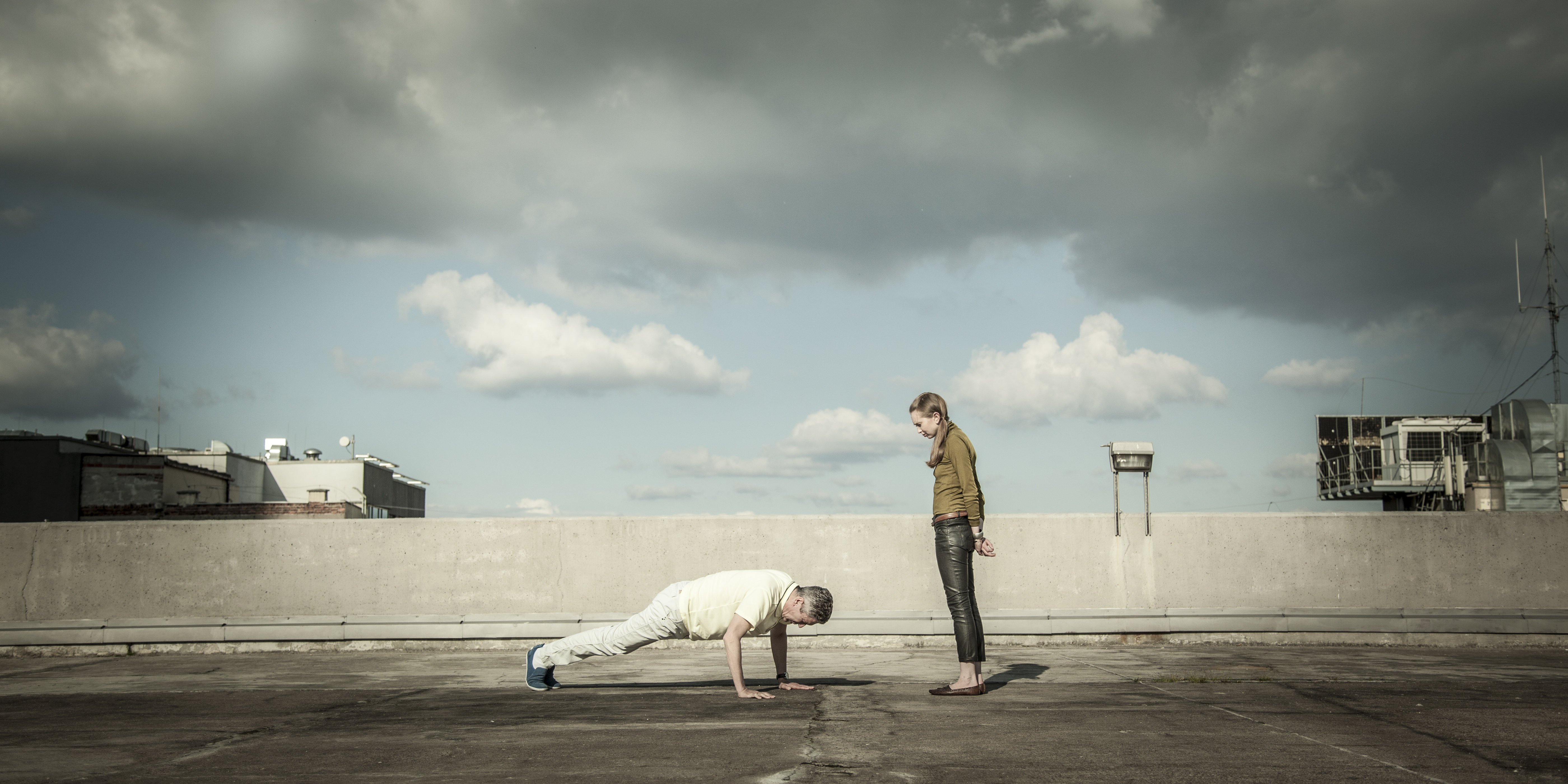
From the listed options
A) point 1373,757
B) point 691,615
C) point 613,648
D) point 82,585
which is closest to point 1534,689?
point 1373,757

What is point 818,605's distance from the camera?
224 inches

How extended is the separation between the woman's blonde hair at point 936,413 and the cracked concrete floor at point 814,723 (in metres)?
1.47

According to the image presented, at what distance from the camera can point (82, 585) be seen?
32.2 feet

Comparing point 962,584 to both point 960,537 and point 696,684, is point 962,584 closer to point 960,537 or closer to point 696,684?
point 960,537

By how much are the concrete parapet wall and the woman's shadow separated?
2019 mm

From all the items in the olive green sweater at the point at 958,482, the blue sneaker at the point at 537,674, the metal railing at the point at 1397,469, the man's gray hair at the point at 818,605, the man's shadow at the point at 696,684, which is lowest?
the man's shadow at the point at 696,684

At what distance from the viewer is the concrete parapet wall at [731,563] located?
9.70 m

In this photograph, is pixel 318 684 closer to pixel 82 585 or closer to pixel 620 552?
pixel 620 552

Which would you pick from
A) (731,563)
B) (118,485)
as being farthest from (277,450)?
(731,563)

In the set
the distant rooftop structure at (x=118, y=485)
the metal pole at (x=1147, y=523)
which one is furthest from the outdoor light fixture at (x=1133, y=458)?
the distant rooftop structure at (x=118, y=485)

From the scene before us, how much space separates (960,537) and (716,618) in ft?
5.21

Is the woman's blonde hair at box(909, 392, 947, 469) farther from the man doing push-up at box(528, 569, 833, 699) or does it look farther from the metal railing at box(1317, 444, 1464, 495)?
the metal railing at box(1317, 444, 1464, 495)

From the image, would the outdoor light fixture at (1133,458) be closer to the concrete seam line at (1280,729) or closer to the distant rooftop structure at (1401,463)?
the concrete seam line at (1280,729)

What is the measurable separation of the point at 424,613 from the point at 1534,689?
29.7 feet
